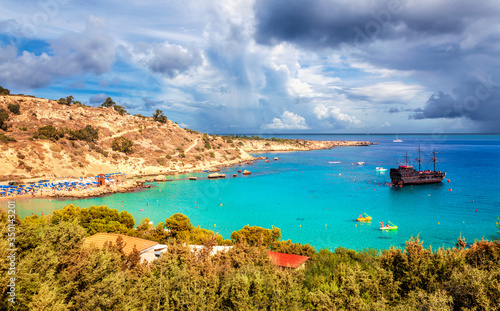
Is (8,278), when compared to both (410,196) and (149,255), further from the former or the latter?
(410,196)

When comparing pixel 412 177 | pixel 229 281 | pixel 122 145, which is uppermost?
pixel 122 145

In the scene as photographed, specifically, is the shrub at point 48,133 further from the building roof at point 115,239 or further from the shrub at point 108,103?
the building roof at point 115,239

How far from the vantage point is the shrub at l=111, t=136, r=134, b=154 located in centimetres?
8900

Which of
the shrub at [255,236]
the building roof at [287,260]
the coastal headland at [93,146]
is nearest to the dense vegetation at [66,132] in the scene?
the coastal headland at [93,146]

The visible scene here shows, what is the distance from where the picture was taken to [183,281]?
14.6 meters

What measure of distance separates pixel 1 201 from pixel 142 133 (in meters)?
56.8

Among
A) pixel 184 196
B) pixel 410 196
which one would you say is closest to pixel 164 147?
pixel 184 196

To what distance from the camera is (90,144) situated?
83.0 m

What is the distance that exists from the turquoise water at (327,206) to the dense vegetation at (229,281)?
1918cm

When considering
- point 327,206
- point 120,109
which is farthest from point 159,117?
point 327,206

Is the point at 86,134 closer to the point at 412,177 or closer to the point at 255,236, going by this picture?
the point at 255,236

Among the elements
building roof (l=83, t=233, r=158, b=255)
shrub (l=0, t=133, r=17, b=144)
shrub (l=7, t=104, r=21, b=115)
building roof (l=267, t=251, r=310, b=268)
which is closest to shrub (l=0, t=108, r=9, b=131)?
shrub (l=7, t=104, r=21, b=115)

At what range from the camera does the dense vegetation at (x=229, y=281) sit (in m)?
12.8

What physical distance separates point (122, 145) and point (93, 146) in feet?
30.3
